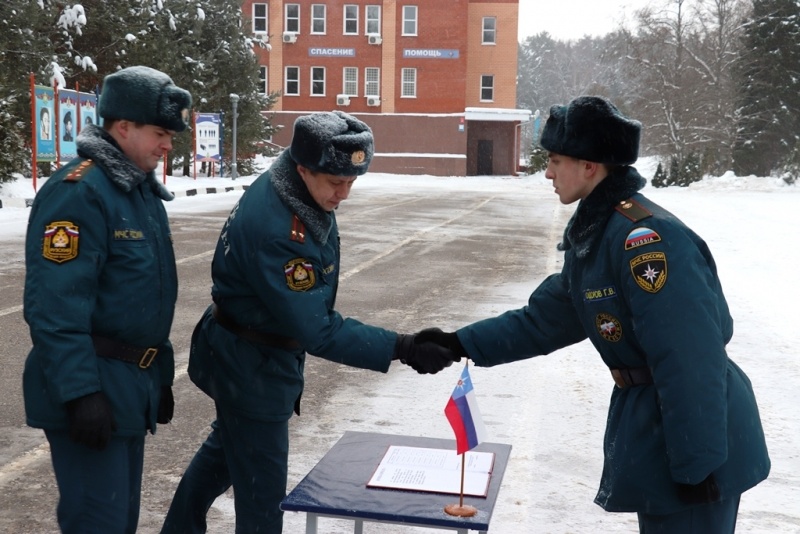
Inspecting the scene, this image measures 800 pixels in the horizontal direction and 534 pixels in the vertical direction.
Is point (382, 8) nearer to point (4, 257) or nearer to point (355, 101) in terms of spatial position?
point (355, 101)

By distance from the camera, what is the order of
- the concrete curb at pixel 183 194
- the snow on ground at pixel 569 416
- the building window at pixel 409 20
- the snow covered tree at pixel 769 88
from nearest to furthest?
1. the snow on ground at pixel 569 416
2. the concrete curb at pixel 183 194
3. the snow covered tree at pixel 769 88
4. the building window at pixel 409 20

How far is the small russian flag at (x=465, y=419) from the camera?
3412mm

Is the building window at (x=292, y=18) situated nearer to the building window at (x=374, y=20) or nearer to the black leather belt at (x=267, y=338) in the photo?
the building window at (x=374, y=20)

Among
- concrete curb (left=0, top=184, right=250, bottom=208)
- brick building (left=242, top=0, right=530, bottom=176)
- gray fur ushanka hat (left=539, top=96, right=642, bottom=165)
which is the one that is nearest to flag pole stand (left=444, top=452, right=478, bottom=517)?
gray fur ushanka hat (left=539, top=96, right=642, bottom=165)

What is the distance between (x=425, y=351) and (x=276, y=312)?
2.17ft

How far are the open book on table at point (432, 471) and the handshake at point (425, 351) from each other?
0.32 m

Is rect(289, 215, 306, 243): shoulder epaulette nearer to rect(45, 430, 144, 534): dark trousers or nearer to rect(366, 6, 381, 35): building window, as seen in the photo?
rect(45, 430, 144, 534): dark trousers

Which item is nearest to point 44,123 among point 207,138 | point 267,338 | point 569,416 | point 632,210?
point 207,138

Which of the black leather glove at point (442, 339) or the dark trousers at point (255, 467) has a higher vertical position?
the black leather glove at point (442, 339)

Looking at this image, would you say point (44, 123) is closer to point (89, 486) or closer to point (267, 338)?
point (267, 338)

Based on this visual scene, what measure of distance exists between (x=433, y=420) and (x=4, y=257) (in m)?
9.10

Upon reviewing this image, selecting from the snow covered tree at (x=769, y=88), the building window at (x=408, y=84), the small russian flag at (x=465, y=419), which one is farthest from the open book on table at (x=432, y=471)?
the building window at (x=408, y=84)

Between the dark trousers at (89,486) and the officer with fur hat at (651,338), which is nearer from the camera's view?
the officer with fur hat at (651,338)

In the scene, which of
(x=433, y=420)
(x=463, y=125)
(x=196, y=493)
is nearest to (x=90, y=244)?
(x=196, y=493)
